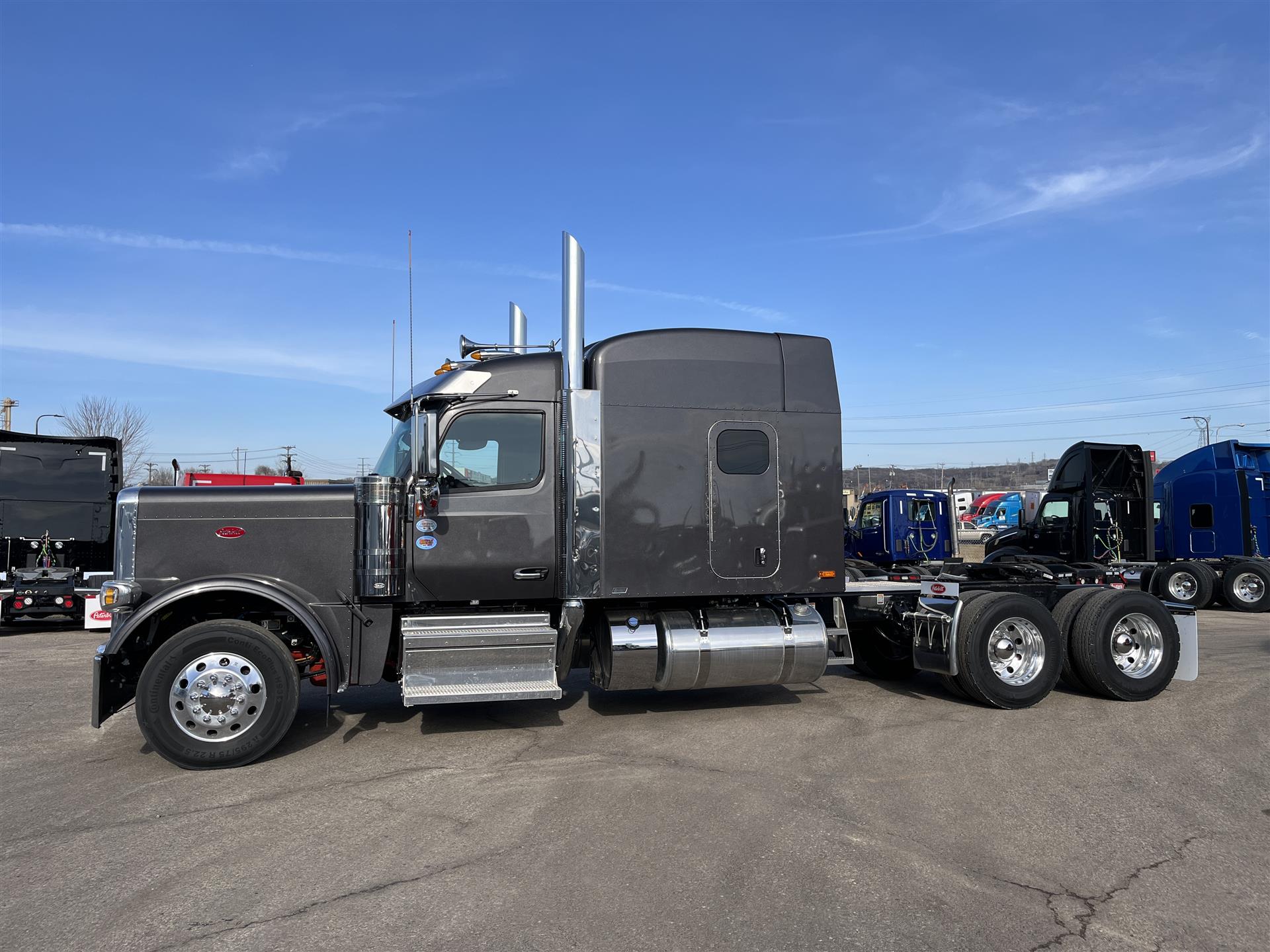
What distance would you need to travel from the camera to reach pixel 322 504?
6996mm

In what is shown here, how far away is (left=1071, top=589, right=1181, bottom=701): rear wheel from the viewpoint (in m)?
8.41

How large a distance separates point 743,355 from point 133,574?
16.8 feet

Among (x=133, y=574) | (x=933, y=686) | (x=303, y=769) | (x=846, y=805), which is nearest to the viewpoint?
(x=846, y=805)

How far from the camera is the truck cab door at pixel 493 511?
7.16m

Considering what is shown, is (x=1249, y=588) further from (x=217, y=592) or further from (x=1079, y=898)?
(x=217, y=592)

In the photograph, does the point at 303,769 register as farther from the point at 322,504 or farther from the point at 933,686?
the point at 933,686

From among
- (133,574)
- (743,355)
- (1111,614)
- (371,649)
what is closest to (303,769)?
(371,649)

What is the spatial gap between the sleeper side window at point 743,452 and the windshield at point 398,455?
2507 millimetres

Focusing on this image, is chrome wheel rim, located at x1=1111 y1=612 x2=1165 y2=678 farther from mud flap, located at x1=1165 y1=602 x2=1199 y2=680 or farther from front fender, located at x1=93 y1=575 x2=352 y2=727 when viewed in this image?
front fender, located at x1=93 y1=575 x2=352 y2=727

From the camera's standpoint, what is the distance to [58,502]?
1603cm

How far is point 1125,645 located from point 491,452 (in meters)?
6.35

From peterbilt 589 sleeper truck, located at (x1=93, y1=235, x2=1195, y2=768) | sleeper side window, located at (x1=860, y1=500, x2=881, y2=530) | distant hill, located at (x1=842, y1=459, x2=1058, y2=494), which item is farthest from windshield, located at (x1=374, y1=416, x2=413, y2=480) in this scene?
distant hill, located at (x1=842, y1=459, x2=1058, y2=494)

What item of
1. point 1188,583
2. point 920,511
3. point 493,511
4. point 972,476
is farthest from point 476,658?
point 972,476

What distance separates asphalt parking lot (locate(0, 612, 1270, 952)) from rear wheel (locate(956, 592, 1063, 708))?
263 mm
